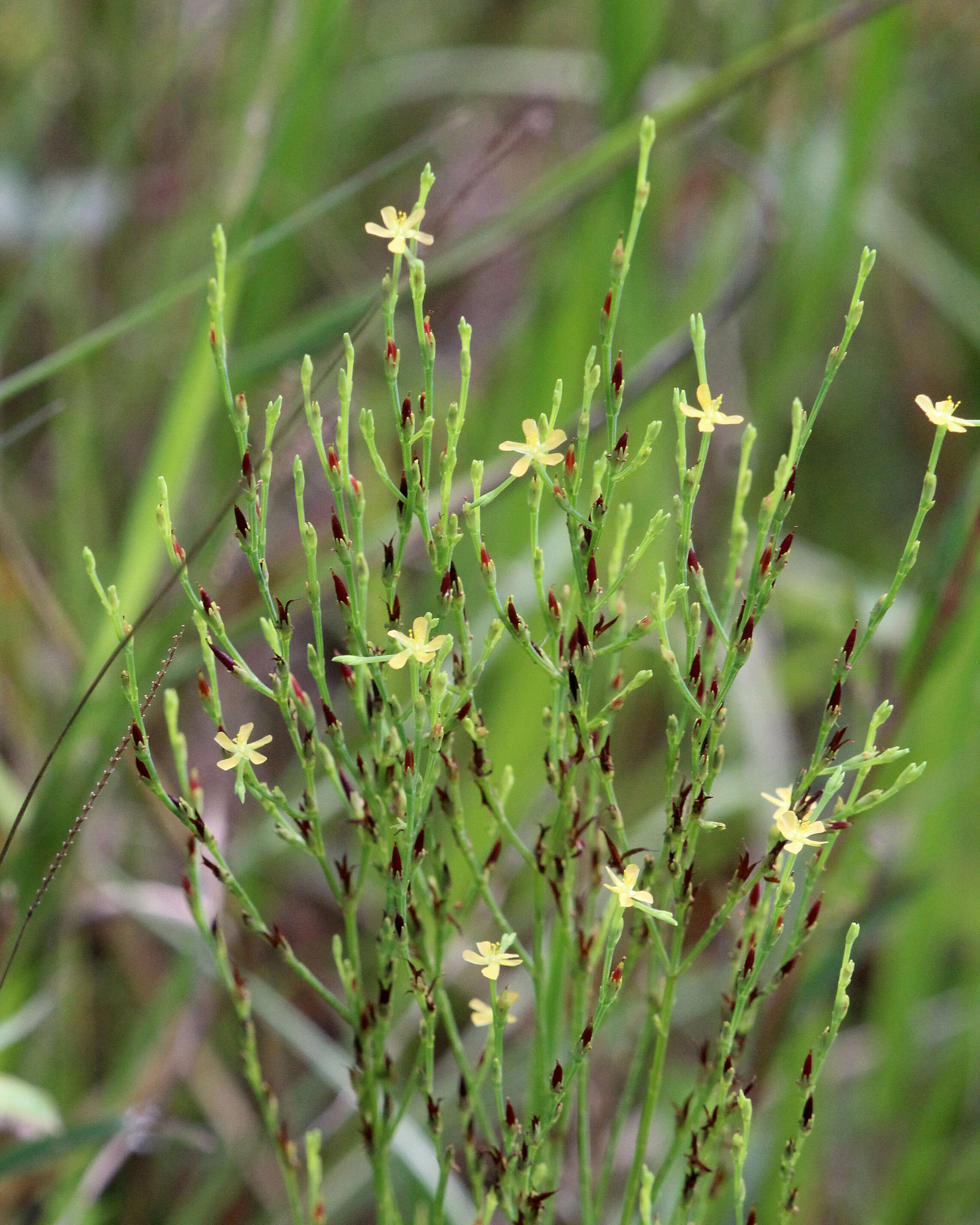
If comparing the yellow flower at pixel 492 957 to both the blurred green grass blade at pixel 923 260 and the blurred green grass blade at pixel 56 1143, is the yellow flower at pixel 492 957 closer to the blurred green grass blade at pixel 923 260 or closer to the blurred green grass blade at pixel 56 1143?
the blurred green grass blade at pixel 56 1143

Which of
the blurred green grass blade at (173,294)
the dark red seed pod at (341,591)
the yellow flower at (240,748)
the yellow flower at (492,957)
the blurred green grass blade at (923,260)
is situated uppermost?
the blurred green grass blade at (923,260)

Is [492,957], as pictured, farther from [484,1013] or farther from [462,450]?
[462,450]

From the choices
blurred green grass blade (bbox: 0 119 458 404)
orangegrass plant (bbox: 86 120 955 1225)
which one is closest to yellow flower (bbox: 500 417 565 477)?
orangegrass plant (bbox: 86 120 955 1225)

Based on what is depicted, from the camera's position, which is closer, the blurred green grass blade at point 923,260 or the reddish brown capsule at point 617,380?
the reddish brown capsule at point 617,380

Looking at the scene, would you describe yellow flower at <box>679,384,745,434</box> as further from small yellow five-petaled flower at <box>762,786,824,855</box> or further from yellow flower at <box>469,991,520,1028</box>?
yellow flower at <box>469,991,520,1028</box>

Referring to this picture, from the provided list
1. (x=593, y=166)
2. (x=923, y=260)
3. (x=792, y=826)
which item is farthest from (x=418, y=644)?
(x=923, y=260)

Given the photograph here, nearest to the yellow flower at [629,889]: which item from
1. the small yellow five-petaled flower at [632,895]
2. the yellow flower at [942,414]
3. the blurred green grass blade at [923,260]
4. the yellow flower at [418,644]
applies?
the small yellow five-petaled flower at [632,895]
